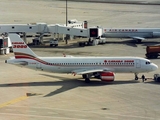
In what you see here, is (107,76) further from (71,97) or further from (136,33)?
(136,33)

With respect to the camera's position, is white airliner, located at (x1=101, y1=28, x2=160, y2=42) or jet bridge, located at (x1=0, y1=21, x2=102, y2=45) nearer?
jet bridge, located at (x1=0, y1=21, x2=102, y2=45)

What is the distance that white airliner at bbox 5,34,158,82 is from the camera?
82562mm

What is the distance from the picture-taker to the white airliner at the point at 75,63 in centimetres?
8256

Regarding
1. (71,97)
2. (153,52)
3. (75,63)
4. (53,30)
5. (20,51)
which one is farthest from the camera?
(53,30)

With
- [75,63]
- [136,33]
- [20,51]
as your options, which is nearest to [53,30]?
[136,33]

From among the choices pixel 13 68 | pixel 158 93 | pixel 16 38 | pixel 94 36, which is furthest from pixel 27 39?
pixel 158 93

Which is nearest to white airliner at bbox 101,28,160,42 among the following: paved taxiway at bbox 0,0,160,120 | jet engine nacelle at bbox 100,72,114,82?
paved taxiway at bbox 0,0,160,120

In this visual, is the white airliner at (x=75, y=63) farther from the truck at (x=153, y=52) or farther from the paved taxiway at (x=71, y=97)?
the truck at (x=153, y=52)

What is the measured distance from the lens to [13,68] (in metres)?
96.0

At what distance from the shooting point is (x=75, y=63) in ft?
273

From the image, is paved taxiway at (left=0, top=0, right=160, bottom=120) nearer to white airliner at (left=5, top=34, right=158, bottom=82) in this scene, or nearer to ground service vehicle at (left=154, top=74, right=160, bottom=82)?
ground service vehicle at (left=154, top=74, right=160, bottom=82)

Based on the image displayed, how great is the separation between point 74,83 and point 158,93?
583 inches

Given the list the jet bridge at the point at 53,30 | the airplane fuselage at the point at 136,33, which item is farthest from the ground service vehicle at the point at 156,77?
the airplane fuselage at the point at 136,33

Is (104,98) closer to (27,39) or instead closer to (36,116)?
(36,116)
